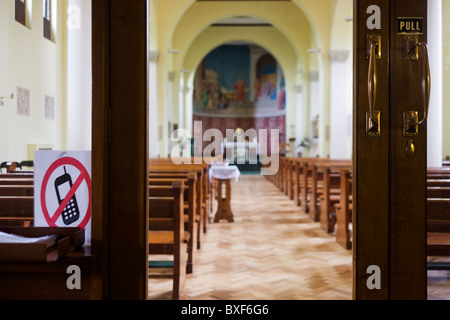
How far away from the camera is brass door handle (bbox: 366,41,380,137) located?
1.65m

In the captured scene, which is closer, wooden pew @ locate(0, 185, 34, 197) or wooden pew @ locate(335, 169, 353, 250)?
wooden pew @ locate(0, 185, 34, 197)

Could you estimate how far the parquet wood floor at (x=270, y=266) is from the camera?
3.61 meters

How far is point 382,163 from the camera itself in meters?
1.74

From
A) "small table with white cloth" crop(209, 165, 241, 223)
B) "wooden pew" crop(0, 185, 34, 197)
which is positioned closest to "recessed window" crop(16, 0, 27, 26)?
"wooden pew" crop(0, 185, 34, 197)

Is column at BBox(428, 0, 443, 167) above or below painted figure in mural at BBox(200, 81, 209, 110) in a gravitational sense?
below

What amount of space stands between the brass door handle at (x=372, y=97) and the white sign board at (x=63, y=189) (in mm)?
1075

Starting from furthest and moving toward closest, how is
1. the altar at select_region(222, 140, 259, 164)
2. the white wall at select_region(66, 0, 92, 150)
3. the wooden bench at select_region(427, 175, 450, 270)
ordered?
1. the altar at select_region(222, 140, 259, 164)
2. the wooden bench at select_region(427, 175, 450, 270)
3. the white wall at select_region(66, 0, 92, 150)

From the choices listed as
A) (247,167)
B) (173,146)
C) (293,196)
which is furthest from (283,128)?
(293,196)

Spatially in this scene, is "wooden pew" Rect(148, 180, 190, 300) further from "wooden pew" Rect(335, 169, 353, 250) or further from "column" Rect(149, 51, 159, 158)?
"column" Rect(149, 51, 159, 158)

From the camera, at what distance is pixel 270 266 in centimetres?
444

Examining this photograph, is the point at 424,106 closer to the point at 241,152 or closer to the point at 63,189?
the point at 63,189

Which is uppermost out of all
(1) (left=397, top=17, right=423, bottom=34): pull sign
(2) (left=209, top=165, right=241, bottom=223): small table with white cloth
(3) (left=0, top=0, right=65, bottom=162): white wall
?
(3) (left=0, top=0, right=65, bottom=162): white wall

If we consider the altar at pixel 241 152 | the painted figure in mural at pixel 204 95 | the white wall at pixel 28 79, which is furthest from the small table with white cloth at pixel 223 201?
the painted figure in mural at pixel 204 95

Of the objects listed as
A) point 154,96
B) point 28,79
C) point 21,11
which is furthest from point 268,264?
point 154,96
